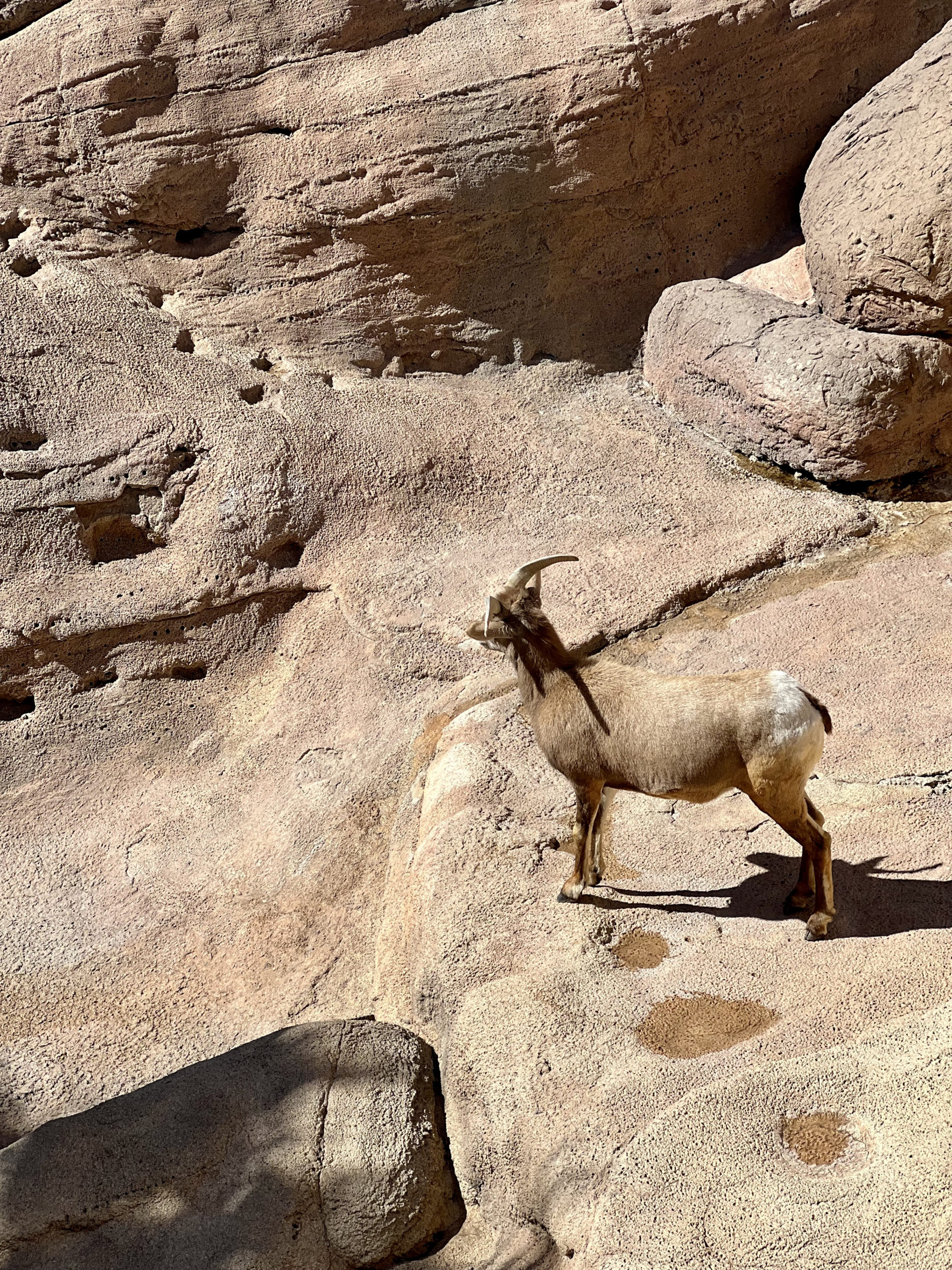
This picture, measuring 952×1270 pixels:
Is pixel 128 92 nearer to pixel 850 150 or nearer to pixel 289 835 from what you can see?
pixel 850 150

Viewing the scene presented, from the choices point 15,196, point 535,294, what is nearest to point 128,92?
point 15,196

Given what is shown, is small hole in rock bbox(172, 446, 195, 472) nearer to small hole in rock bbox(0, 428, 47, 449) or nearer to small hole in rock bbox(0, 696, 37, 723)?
small hole in rock bbox(0, 428, 47, 449)

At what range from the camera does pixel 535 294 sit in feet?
35.2

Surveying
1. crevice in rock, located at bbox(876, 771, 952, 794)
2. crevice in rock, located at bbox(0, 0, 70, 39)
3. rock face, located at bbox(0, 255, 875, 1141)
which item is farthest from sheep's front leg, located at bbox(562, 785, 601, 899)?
crevice in rock, located at bbox(0, 0, 70, 39)

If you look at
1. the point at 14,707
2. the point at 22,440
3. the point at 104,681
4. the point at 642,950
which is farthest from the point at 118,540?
the point at 642,950

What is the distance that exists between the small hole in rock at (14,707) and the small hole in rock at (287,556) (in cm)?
211

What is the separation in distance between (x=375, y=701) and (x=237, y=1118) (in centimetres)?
375

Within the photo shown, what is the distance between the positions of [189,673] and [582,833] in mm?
4330

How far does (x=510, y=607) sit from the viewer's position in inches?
216

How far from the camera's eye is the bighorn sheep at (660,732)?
5.08 m

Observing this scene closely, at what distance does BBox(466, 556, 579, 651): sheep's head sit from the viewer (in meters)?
5.41

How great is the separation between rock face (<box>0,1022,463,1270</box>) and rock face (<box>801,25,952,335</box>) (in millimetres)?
7019

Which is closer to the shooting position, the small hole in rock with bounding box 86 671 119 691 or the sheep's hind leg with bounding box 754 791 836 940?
the sheep's hind leg with bounding box 754 791 836 940

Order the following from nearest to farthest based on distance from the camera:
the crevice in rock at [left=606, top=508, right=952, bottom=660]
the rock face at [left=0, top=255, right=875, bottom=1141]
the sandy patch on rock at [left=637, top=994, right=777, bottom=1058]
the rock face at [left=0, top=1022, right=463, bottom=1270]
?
1. the rock face at [left=0, top=1022, right=463, bottom=1270]
2. the sandy patch on rock at [left=637, top=994, right=777, bottom=1058]
3. the rock face at [left=0, top=255, right=875, bottom=1141]
4. the crevice in rock at [left=606, top=508, right=952, bottom=660]
